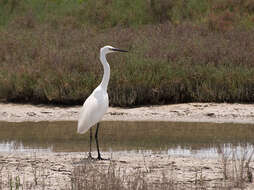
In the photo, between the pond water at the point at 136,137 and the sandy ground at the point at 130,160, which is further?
the pond water at the point at 136,137

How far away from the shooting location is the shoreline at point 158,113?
38.8 ft

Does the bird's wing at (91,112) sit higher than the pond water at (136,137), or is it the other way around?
the bird's wing at (91,112)

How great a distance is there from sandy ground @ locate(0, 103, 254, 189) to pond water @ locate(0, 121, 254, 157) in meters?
0.48

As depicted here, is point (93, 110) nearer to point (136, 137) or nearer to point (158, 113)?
point (136, 137)

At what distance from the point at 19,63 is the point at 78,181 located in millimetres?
9271

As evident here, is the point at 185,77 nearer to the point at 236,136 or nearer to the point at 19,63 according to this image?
the point at 236,136

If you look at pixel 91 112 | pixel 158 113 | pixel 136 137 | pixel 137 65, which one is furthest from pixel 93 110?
pixel 137 65

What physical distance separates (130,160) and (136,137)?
2099 mm

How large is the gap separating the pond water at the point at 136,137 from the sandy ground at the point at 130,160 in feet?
1.57

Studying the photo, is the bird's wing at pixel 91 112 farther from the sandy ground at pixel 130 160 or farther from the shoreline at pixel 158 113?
the shoreline at pixel 158 113

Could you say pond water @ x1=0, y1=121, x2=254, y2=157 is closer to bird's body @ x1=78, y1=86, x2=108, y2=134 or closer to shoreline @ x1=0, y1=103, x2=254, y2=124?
shoreline @ x1=0, y1=103, x2=254, y2=124

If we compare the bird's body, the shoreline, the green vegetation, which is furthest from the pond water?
the green vegetation

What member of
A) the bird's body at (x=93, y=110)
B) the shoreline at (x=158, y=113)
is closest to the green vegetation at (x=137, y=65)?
the shoreline at (x=158, y=113)

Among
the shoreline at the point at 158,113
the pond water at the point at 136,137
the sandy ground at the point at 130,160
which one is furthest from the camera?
the shoreline at the point at 158,113
